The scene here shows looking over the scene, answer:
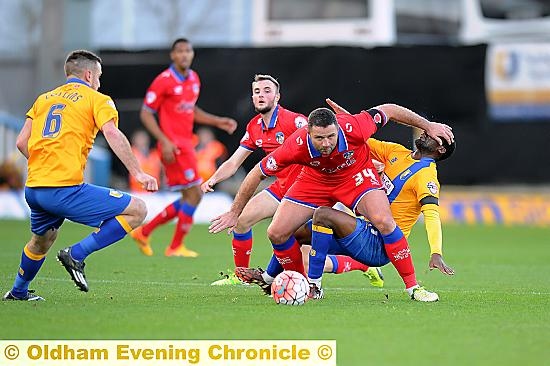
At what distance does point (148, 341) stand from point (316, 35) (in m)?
17.0

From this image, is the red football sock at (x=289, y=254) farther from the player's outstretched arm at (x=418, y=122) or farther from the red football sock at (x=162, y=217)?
the red football sock at (x=162, y=217)

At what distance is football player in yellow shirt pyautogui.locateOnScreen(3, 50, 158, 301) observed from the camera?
356 inches

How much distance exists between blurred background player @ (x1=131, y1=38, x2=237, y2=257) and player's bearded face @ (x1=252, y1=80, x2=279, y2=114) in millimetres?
3672

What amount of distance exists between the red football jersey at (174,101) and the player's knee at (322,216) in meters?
5.58

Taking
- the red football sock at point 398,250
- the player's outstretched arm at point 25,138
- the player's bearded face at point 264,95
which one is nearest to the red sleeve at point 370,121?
the red football sock at point 398,250

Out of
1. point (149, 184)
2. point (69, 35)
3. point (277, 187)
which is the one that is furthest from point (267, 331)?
point (69, 35)

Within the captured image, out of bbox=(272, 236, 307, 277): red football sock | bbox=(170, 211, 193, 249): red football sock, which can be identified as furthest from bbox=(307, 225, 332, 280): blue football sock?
bbox=(170, 211, 193, 249): red football sock

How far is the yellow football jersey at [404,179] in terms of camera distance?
10.0 metres

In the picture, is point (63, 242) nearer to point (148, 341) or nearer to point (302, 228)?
point (302, 228)

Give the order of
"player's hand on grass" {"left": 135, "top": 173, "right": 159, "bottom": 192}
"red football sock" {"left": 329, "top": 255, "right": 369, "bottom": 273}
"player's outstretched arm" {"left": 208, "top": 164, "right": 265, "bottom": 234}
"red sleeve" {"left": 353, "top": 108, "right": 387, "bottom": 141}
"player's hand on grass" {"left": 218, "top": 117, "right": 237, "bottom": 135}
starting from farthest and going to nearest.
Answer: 1. "player's hand on grass" {"left": 218, "top": 117, "right": 237, "bottom": 135}
2. "red football sock" {"left": 329, "top": 255, "right": 369, "bottom": 273}
3. "player's outstretched arm" {"left": 208, "top": 164, "right": 265, "bottom": 234}
4. "red sleeve" {"left": 353, "top": 108, "right": 387, "bottom": 141}
5. "player's hand on grass" {"left": 135, "top": 173, "right": 159, "bottom": 192}

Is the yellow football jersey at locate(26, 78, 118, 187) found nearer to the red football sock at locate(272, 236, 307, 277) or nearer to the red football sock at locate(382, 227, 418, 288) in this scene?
the red football sock at locate(272, 236, 307, 277)

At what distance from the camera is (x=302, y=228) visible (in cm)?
1030
